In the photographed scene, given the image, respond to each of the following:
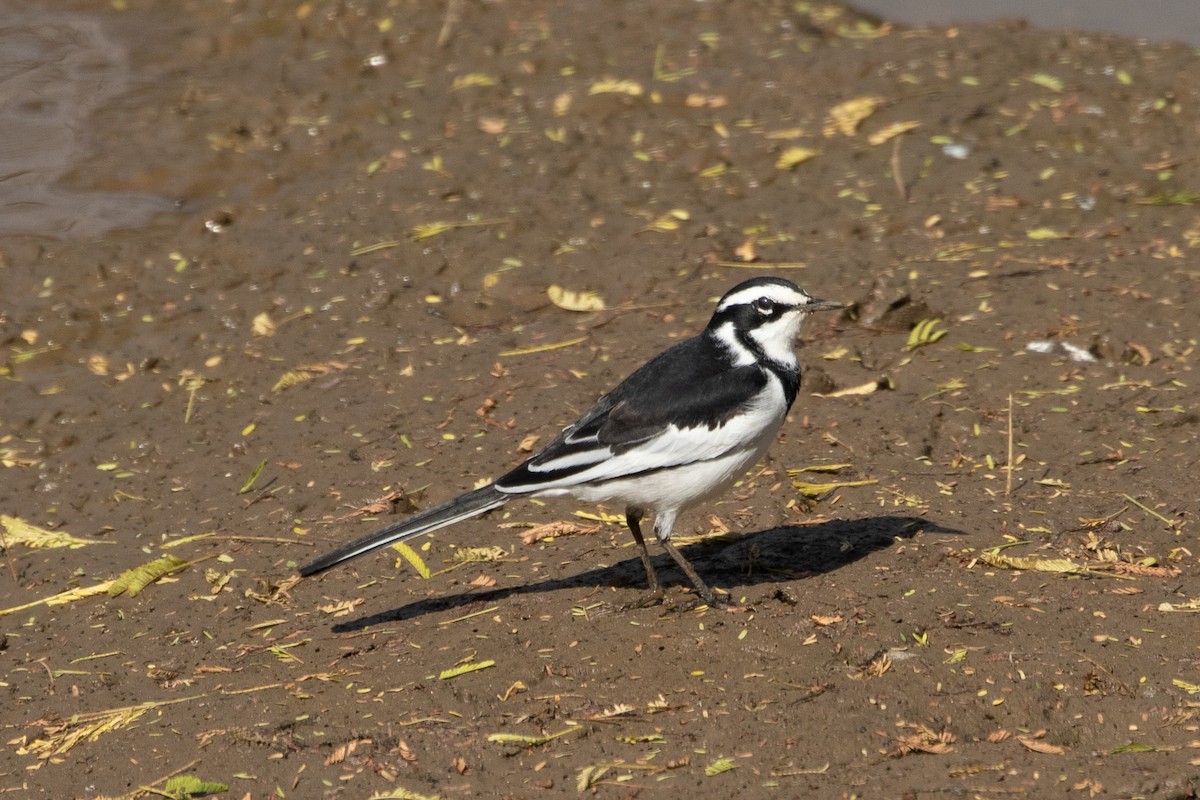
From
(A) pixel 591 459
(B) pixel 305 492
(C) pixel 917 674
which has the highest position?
(A) pixel 591 459

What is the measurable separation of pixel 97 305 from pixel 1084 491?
692 centimetres

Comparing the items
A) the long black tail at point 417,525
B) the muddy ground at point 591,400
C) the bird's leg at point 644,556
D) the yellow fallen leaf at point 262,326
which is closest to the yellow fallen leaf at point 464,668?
the muddy ground at point 591,400

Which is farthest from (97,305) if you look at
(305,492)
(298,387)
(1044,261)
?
(1044,261)

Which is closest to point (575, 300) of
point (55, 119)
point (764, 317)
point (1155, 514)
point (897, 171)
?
point (897, 171)

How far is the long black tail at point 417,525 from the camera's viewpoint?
6.61 meters

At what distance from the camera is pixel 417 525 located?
6625 mm

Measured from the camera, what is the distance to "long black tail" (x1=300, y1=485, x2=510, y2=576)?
260 inches

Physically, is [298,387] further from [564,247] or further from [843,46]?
[843,46]

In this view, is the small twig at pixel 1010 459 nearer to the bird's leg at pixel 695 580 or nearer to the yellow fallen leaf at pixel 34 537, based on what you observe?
the bird's leg at pixel 695 580

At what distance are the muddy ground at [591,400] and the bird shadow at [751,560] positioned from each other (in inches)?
1.1

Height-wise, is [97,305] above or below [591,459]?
below

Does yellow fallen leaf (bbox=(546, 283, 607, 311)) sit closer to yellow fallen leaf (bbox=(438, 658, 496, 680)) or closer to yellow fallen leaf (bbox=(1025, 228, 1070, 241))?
yellow fallen leaf (bbox=(1025, 228, 1070, 241))

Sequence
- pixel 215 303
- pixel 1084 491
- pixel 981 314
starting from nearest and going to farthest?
1. pixel 1084 491
2. pixel 981 314
3. pixel 215 303

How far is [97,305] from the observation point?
10.3 m
